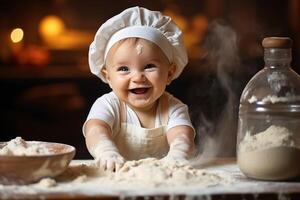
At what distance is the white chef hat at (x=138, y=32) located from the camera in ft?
3.74

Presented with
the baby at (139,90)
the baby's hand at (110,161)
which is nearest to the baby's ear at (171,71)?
the baby at (139,90)

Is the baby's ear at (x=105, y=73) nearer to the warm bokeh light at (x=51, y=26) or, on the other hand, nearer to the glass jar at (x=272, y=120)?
the glass jar at (x=272, y=120)

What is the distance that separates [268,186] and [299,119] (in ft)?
0.46

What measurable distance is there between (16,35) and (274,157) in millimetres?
2202

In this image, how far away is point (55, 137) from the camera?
2840 mm

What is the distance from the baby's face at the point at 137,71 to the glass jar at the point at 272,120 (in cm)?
16

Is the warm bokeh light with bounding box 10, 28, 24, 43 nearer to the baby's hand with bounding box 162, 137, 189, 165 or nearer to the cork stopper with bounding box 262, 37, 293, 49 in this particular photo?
the baby's hand with bounding box 162, 137, 189, 165

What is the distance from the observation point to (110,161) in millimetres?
1015

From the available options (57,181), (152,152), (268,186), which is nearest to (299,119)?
(268,186)

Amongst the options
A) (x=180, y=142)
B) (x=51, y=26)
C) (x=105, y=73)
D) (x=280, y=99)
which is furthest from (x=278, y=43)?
(x=51, y=26)

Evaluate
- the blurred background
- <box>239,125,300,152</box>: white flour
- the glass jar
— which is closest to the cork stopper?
the glass jar

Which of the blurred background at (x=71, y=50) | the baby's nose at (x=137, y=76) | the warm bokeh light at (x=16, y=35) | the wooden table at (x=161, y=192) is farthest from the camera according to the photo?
the warm bokeh light at (x=16, y=35)

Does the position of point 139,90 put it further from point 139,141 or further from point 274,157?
point 274,157

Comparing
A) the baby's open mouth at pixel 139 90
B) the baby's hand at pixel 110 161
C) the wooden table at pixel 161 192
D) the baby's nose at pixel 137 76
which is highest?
the baby's nose at pixel 137 76
